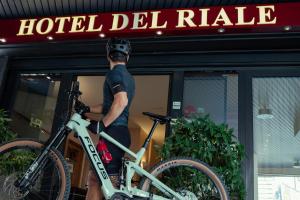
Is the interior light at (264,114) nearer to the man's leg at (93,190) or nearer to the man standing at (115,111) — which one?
the man standing at (115,111)

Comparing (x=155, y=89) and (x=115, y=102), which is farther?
(x=155, y=89)

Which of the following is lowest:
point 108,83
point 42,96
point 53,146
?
point 53,146

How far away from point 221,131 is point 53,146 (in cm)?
158

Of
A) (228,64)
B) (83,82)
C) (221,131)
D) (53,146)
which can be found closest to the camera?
(53,146)

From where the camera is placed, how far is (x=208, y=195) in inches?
112

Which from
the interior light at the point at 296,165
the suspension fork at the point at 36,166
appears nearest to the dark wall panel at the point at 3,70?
the suspension fork at the point at 36,166

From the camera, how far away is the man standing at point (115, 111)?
2.59m

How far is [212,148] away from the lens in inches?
131

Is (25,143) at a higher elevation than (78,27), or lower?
lower

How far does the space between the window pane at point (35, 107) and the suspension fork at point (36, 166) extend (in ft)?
7.67

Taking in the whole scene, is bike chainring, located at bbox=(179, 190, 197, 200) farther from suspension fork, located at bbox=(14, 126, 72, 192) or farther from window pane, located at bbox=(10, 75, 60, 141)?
window pane, located at bbox=(10, 75, 60, 141)

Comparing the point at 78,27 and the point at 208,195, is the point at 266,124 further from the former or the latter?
the point at 78,27

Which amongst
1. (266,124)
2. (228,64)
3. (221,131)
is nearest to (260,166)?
(266,124)

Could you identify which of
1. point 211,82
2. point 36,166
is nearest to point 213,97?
point 211,82
